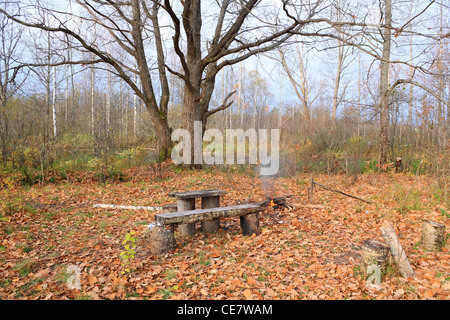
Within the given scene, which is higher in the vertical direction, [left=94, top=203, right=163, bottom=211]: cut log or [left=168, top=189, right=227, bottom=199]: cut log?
[left=168, top=189, right=227, bottom=199]: cut log

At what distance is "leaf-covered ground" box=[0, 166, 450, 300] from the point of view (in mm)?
3176

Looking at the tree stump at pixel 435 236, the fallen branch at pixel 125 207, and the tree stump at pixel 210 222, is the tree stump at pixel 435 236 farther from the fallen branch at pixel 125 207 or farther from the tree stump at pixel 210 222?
the fallen branch at pixel 125 207

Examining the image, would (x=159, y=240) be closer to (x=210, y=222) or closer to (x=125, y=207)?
(x=210, y=222)

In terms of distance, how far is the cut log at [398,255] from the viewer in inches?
131

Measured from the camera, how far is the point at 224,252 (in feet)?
14.0

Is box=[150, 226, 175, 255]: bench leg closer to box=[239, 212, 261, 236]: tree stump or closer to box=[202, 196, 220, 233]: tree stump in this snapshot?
box=[202, 196, 220, 233]: tree stump

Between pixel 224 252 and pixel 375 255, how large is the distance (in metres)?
2.03

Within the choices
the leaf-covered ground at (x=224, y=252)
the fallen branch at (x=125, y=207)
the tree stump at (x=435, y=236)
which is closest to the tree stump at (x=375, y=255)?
the leaf-covered ground at (x=224, y=252)

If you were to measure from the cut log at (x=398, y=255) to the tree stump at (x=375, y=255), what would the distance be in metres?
0.14

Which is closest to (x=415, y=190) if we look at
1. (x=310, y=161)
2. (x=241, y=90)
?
(x=310, y=161)

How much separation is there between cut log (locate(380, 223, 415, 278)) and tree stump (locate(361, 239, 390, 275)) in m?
0.14

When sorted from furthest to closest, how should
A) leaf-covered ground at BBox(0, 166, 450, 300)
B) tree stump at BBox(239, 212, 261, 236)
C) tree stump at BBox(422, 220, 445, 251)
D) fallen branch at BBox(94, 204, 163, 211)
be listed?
fallen branch at BBox(94, 204, 163, 211) → tree stump at BBox(239, 212, 261, 236) → tree stump at BBox(422, 220, 445, 251) → leaf-covered ground at BBox(0, 166, 450, 300)

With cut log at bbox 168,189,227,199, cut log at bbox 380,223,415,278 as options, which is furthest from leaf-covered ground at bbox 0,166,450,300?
cut log at bbox 168,189,227,199

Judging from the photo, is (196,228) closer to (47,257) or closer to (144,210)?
(144,210)
